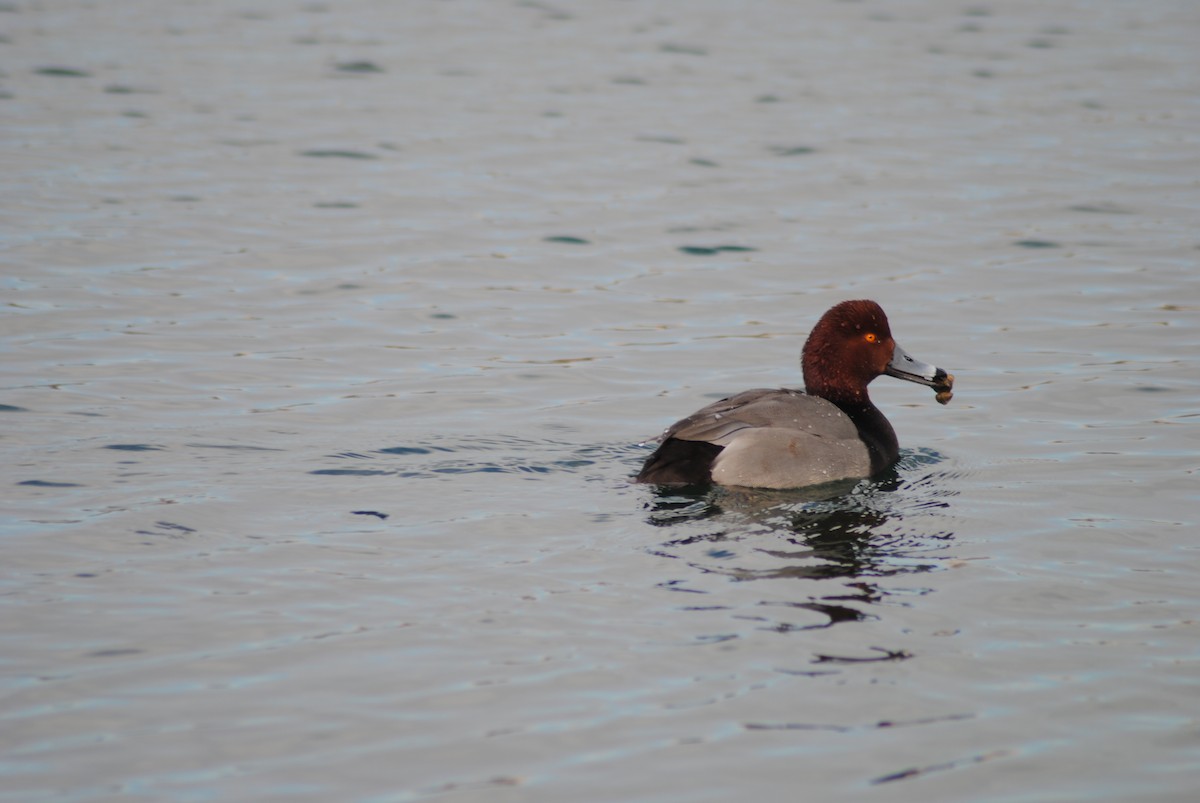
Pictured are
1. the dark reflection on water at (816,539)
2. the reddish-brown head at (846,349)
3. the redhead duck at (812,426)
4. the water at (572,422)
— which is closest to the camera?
the water at (572,422)

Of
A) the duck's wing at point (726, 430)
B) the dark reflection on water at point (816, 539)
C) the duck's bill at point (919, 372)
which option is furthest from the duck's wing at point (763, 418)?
the duck's bill at point (919, 372)

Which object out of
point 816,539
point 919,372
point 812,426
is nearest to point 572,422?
point 812,426

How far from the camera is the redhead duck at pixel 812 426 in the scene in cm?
827

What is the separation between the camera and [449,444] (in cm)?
912

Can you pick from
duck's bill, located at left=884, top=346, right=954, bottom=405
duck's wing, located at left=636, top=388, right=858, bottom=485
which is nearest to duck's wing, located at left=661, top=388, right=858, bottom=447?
duck's wing, located at left=636, top=388, right=858, bottom=485

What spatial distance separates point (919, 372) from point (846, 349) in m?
0.50

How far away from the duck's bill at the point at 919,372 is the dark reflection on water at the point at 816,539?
0.63 m

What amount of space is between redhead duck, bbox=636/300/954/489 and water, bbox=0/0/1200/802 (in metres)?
0.20

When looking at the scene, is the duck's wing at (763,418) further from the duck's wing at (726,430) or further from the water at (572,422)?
the water at (572,422)

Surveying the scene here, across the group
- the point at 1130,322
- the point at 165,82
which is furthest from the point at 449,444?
the point at 165,82

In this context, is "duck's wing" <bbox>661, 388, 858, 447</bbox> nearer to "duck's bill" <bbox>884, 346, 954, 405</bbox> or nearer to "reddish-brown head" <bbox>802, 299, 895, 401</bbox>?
"reddish-brown head" <bbox>802, 299, 895, 401</bbox>

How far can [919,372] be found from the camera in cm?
934

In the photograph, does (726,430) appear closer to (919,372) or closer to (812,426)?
(812,426)

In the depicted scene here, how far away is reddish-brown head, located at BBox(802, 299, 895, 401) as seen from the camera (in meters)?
9.21
